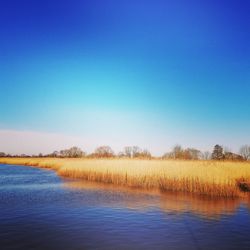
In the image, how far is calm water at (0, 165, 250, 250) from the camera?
845 centimetres

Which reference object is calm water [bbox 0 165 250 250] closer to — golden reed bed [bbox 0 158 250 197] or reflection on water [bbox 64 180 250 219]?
reflection on water [bbox 64 180 250 219]

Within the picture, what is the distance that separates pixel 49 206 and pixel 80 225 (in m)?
3.86

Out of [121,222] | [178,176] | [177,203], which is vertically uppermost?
[178,176]

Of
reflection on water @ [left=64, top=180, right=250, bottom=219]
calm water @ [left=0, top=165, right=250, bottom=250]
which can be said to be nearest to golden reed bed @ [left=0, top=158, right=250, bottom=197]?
reflection on water @ [left=64, top=180, right=250, bottom=219]

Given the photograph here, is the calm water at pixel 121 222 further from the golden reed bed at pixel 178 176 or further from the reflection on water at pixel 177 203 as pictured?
the golden reed bed at pixel 178 176

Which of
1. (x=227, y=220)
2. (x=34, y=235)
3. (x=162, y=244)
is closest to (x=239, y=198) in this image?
(x=227, y=220)

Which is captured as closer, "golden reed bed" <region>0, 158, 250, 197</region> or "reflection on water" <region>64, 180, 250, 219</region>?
"reflection on water" <region>64, 180, 250, 219</region>

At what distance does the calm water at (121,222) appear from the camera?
8.45 meters

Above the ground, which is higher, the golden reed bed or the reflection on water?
the golden reed bed

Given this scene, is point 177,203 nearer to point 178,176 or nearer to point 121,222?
point 121,222

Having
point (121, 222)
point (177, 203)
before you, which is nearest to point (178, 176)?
point (177, 203)

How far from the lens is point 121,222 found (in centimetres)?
1083

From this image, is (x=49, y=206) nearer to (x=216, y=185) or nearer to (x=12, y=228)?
(x=12, y=228)

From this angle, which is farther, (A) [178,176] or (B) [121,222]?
(A) [178,176]
